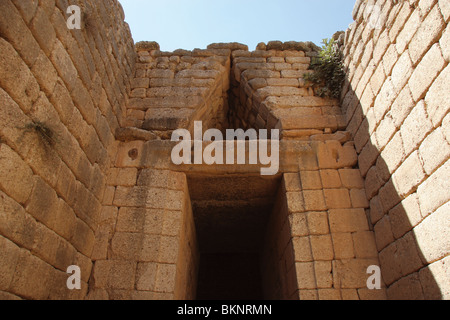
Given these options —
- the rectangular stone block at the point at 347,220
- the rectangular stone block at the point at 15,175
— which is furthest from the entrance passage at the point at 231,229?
the rectangular stone block at the point at 15,175

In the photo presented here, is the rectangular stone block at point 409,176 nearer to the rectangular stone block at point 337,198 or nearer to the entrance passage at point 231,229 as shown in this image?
the rectangular stone block at point 337,198

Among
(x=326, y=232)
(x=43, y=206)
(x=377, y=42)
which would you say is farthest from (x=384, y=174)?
(x=43, y=206)

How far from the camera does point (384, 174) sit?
3900 mm

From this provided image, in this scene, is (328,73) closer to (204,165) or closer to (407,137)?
(407,137)

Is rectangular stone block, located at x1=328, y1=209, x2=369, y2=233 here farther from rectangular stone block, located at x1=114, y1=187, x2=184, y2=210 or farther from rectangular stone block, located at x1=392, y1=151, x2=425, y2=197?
rectangular stone block, located at x1=114, y1=187, x2=184, y2=210

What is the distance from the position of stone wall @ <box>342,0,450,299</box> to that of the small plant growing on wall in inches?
28.5

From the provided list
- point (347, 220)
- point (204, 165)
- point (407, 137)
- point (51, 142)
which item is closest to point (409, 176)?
point (407, 137)

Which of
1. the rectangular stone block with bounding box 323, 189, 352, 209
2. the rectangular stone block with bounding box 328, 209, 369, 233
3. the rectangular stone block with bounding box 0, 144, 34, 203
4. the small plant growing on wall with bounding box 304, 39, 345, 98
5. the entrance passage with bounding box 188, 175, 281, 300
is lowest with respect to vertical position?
the rectangular stone block with bounding box 0, 144, 34, 203

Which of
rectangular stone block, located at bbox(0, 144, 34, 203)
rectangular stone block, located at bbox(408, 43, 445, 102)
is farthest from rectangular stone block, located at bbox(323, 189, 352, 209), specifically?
rectangular stone block, located at bbox(0, 144, 34, 203)

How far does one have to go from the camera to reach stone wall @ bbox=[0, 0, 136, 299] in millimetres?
2453

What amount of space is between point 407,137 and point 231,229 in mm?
4442

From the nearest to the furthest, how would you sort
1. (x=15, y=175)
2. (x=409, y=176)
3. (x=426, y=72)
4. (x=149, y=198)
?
(x=15, y=175) < (x=426, y=72) < (x=409, y=176) < (x=149, y=198)

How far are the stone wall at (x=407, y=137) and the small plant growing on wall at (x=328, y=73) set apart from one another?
2.37 feet

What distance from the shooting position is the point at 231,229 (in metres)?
6.96
